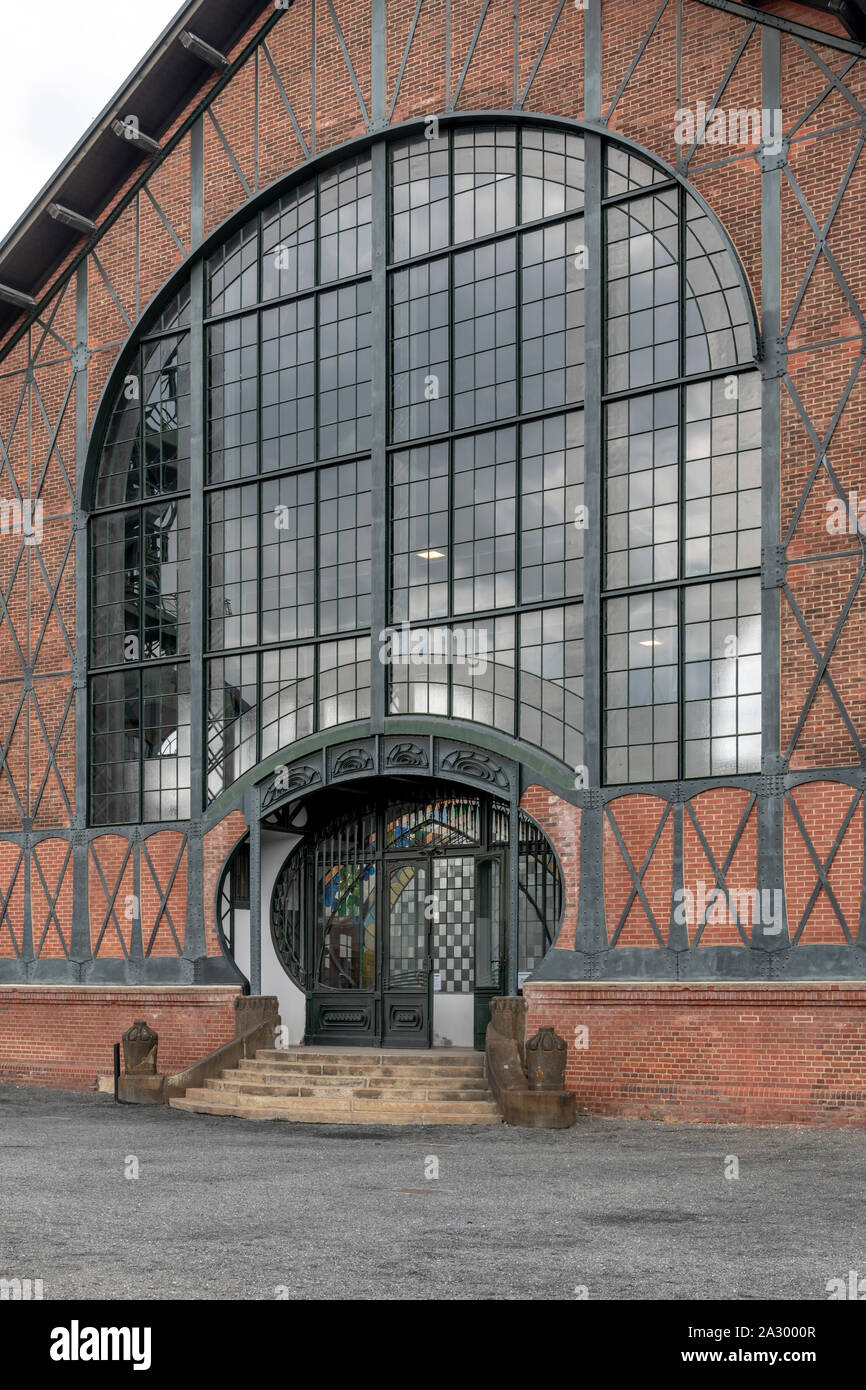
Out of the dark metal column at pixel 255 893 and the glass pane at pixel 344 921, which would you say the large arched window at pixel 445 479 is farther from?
the glass pane at pixel 344 921

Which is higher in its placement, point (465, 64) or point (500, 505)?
point (465, 64)

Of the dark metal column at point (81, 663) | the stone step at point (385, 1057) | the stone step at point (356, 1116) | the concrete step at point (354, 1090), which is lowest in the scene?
the stone step at point (356, 1116)

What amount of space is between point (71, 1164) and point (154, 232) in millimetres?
15498

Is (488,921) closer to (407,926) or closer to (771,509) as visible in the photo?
(407,926)

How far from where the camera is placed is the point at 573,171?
1988cm

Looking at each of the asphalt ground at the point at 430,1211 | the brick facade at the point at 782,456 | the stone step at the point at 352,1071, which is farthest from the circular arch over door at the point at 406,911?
the asphalt ground at the point at 430,1211

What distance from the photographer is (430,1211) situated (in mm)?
11203

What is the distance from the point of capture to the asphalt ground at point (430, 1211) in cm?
853

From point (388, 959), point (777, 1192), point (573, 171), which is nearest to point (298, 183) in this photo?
point (573, 171)

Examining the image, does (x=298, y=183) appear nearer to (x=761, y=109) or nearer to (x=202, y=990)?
(x=761, y=109)

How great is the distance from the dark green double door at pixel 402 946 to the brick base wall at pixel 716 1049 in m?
2.28

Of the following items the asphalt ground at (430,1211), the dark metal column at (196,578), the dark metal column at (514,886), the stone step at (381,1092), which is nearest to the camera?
the asphalt ground at (430,1211)

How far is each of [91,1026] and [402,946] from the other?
17.0 feet

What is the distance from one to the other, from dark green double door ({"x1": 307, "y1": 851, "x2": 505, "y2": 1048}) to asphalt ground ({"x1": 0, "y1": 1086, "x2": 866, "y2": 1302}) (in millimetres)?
3751
